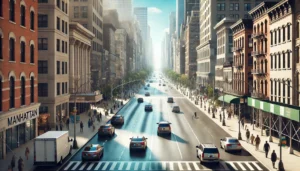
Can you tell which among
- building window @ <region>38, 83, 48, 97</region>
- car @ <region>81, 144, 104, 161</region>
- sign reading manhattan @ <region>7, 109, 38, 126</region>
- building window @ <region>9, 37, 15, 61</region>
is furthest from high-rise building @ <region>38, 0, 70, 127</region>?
car @ <region>81, 144, 104, 161</region>

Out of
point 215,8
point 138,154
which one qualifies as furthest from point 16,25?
point 215,8

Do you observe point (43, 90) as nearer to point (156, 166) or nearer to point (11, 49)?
point (11, 49)

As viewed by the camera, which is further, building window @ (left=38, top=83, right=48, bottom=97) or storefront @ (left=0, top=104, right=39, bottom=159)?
building window @ (left=38, top=83, right=48, bottom=97)

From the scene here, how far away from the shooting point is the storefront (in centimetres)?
3544

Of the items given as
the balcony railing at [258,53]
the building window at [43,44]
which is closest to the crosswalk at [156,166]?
the balcony railing at [258,53]

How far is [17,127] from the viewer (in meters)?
40.2

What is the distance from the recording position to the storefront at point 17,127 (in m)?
35.4

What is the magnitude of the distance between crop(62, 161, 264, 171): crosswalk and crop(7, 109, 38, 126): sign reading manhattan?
8591 mm

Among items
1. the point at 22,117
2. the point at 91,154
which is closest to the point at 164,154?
the point at 91,154

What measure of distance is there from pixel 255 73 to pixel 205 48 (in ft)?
262

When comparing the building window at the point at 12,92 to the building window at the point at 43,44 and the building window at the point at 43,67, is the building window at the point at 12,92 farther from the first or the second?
the building window at the point at 43,44

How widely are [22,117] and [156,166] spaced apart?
17732 mm

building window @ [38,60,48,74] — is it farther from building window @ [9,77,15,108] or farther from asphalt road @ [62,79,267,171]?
building window @ [9,77,15,108]

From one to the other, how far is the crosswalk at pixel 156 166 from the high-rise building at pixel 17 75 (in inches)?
275
